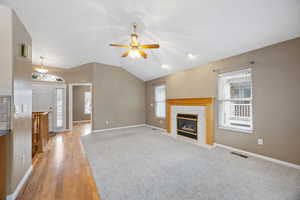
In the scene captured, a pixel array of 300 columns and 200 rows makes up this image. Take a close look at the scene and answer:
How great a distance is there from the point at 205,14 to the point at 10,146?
3743 mm

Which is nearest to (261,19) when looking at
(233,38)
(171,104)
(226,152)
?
(233,38)

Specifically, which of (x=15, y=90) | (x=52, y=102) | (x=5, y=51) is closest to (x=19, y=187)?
(x=15, y=90)

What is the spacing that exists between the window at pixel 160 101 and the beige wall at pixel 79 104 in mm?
5247

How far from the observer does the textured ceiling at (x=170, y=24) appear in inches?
87.2

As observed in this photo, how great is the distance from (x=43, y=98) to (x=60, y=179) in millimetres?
4629

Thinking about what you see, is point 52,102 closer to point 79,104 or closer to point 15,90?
point 79,104

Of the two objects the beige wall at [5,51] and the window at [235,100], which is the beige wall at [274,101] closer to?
the window at [235,100]

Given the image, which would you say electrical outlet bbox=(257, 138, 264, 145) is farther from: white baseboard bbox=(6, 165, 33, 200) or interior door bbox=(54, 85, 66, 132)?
interior door bbox=(54, 85, 66, 132)

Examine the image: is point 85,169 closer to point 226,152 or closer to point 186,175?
point 186,175

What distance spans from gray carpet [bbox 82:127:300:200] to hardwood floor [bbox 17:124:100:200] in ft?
0.54

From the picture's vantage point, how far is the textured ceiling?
2.21m

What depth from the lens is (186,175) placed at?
86.8 inches

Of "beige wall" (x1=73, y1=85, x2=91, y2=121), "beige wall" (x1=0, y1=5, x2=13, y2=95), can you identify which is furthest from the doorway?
"beige wall" (x1=0, y1=5, x2=13, y2=95)

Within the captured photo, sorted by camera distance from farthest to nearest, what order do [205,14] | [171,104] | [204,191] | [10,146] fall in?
[171,104] → [205,14] → [204,191] → [10,146]
